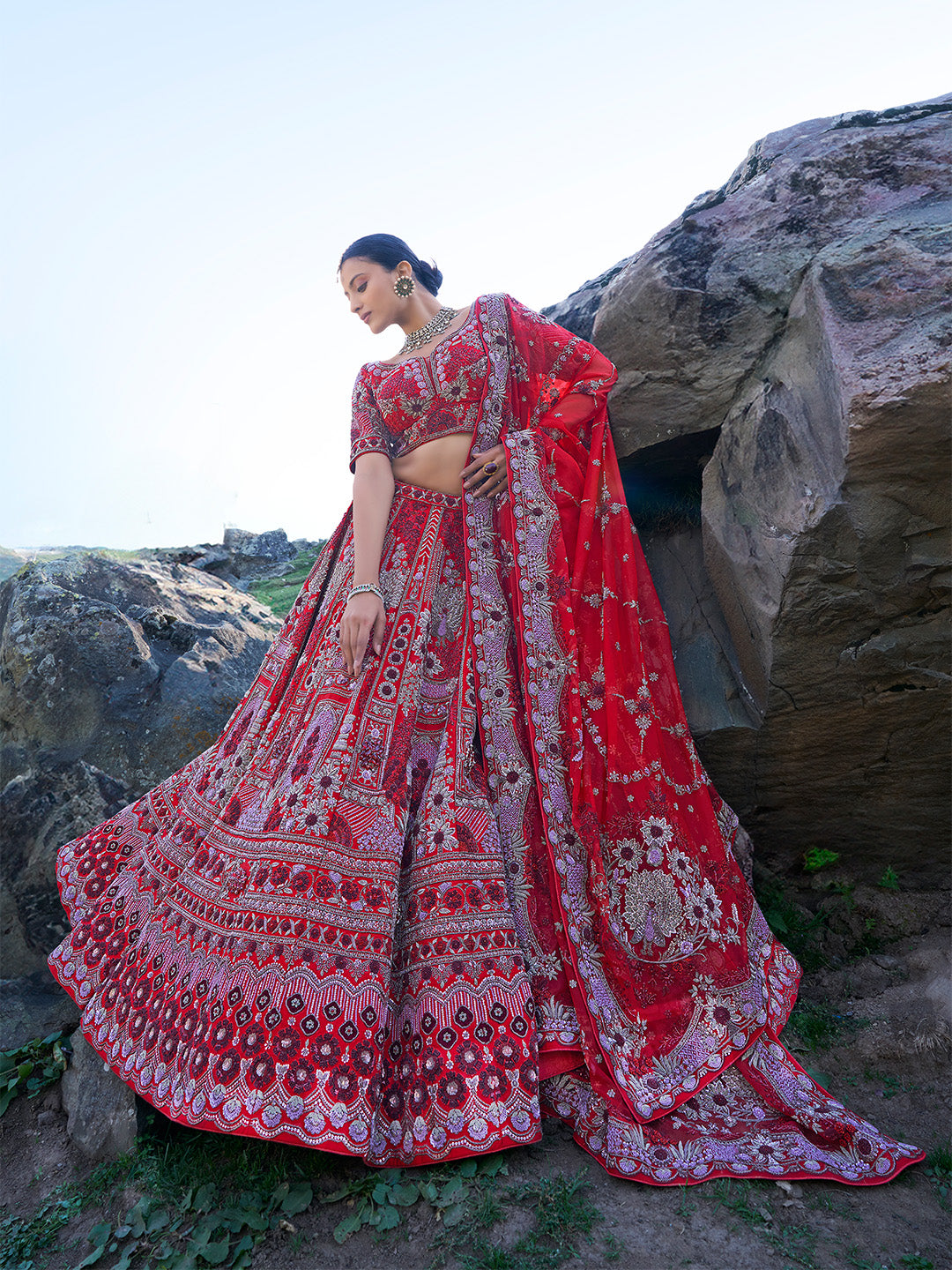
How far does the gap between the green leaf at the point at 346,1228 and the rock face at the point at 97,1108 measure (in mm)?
730

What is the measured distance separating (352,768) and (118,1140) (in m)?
1.25

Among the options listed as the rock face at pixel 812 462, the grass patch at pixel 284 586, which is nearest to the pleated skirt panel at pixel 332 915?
the rock face at pixel 812 462

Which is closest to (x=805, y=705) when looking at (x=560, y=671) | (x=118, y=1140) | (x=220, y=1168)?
(x=560, y=671)

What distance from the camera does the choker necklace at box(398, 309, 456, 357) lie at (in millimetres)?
3256

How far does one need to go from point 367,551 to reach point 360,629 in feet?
1.11

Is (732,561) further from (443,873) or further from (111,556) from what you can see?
(111,556)

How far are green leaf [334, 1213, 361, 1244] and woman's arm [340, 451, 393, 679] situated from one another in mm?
1553

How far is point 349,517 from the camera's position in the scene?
3.29 m

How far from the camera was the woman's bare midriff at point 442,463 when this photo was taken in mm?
3104

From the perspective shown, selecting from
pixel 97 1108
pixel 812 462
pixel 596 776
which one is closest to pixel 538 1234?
pixel 596 776

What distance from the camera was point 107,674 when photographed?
11.3 ft

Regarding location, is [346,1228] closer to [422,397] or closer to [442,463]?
[442,463]

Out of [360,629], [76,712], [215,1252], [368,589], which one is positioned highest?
[368,589]

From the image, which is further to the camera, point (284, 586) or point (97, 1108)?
point (284, 586)
